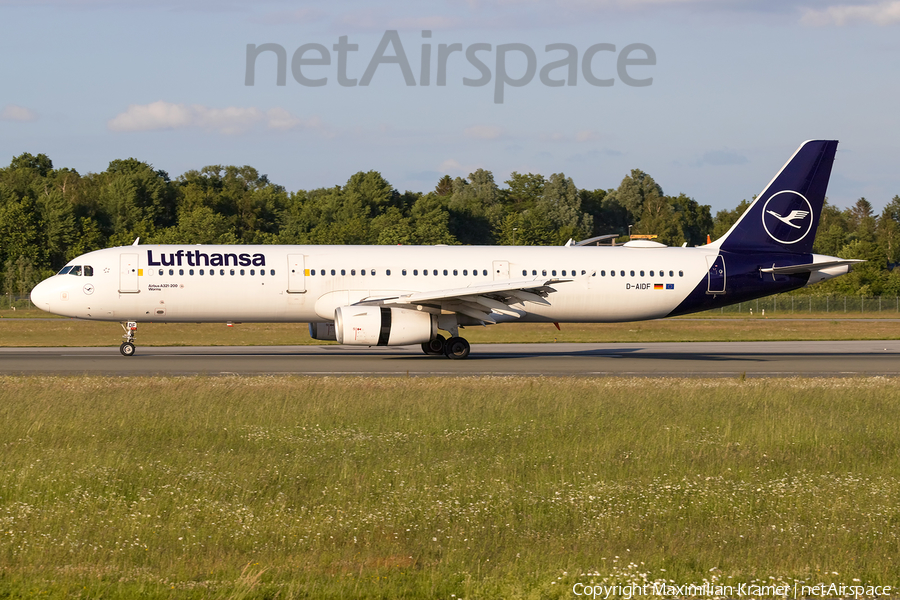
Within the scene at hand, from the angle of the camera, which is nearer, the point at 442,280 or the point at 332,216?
the point at 442,280

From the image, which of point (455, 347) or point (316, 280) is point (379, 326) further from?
point (455, 347)

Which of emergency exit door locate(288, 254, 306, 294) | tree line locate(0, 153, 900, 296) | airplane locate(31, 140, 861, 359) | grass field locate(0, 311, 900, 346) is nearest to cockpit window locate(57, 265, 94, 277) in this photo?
airplane locate(31, 140, 861, 359)

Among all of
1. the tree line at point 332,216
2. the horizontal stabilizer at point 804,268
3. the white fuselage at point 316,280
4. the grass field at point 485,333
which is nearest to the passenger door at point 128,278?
the white fuselage at point 316,280

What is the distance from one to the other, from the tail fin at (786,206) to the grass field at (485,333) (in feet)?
32.9

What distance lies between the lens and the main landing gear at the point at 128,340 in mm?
29875

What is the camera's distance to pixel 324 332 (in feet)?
98.2

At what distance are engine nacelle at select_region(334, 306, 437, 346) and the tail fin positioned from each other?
39.0ft

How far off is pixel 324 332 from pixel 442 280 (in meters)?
4.25

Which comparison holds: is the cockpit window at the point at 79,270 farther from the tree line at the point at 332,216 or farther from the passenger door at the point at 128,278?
the tree line at the point at 332,216

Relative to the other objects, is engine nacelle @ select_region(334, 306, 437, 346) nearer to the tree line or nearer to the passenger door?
the passenger door

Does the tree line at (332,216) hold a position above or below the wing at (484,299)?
above

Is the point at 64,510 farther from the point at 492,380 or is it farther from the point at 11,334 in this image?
the point at 11,334

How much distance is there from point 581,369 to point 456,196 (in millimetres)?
115664

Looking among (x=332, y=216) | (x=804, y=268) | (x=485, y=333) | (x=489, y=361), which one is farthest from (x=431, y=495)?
(x=332, y=216)
